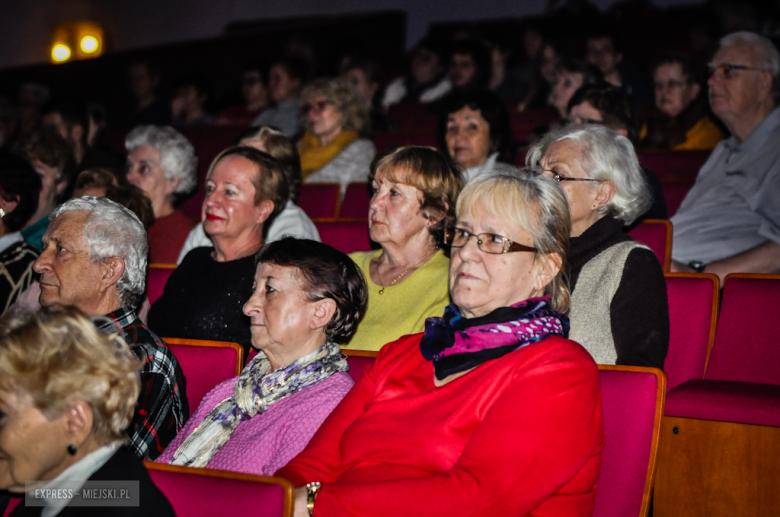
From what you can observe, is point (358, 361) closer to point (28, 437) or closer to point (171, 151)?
point (28, 437)

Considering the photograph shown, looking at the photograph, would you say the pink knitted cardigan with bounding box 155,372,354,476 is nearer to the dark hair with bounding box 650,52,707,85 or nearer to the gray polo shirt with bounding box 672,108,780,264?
the gray polo shirt with bounding box 672,108,780,264

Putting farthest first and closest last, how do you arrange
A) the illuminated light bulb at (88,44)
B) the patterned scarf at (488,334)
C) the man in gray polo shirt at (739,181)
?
the illuminated light bulb at (88,44) → the man in gray polo shirt at (739,181) → the patterned scarf at (488,334)

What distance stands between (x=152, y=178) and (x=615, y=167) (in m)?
1.92

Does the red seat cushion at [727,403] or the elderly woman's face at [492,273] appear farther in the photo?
the red seat cushion at [727,403]

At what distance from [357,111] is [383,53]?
18.6 ft

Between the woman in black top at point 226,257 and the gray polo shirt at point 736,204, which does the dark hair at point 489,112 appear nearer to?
the gray polo shirt at point 736,204

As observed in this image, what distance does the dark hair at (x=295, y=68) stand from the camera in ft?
18.3

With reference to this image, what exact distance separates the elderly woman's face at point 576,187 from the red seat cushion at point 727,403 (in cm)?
49

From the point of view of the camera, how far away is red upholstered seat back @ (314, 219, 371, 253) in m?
2.82

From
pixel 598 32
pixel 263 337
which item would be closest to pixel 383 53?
pixel 598 32

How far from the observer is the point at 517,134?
4535 millimetres

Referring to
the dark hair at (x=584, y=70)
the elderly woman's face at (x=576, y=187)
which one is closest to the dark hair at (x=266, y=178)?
the elderly woman's face at (x=576, y=187)

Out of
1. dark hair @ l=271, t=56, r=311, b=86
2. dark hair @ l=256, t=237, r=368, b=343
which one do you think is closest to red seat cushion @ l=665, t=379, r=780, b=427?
dark hair @ l=256, t=237, r=368, b=343

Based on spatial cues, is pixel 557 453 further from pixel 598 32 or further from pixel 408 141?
pixel 598 32
